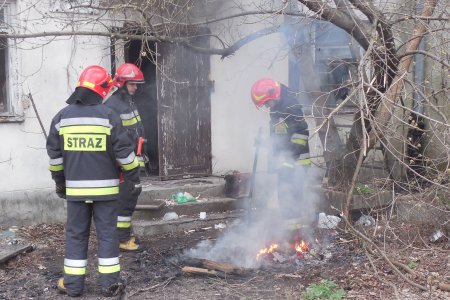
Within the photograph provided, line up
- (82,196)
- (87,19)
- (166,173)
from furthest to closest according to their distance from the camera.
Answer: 1. (166,173)
2. (87,19)
3. (82,196)

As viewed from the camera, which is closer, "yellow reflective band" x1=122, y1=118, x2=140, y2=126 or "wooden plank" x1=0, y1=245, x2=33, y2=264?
"wooden plank" x1=0, y1=245, x2=33, y2=264

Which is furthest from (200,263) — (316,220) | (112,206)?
(316,220)

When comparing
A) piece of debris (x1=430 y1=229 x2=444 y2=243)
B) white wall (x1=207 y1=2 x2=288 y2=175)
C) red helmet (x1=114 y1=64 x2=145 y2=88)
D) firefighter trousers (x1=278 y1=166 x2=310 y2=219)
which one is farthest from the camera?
white wall (x1=207 y1=2 x2=288 y2=175)

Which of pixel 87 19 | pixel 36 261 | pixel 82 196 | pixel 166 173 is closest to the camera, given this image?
pixel 82 196

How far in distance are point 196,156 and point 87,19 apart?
2883 millimetres

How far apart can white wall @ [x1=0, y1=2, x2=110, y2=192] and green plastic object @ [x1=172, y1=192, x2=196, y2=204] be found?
178 cm

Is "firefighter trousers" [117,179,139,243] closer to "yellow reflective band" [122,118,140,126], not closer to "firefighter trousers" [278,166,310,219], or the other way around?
"yellow reflective band" [122,118,140,126]

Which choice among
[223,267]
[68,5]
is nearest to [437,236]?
[223,267]

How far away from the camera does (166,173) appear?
31.1 feet

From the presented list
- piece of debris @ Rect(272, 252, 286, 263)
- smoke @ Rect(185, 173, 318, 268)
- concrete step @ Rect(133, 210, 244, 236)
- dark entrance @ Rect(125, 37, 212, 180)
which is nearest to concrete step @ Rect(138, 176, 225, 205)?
dark entrance @ Rect(125, 37, 212, 180)

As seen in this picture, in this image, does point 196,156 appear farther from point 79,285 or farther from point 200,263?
point 79,285

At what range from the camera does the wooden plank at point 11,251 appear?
648cm

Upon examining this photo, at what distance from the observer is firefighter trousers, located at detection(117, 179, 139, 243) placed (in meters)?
7.10

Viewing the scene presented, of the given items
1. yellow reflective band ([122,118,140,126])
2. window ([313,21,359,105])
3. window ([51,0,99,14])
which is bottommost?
yellow reflective band ([122,118,140,126])
